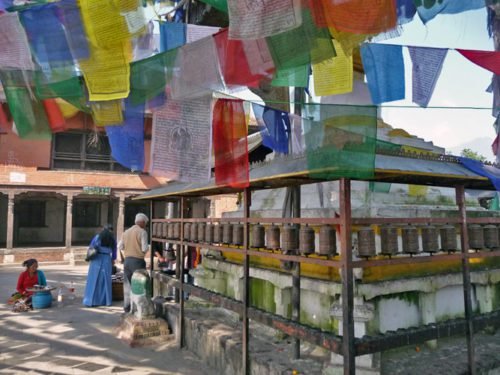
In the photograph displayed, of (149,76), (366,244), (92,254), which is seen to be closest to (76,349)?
(92,254)

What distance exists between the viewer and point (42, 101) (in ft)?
15.7

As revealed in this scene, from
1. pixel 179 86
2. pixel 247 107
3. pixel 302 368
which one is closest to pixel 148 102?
pixel 179 86

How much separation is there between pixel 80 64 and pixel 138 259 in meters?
4.52

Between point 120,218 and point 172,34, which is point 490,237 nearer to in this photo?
point 172,34

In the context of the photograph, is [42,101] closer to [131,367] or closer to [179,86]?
[179,86]

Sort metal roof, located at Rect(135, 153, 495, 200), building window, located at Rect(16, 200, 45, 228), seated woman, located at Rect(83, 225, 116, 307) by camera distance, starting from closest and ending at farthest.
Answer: metal roof, located at Rect(135, 153, 495, 200) → seated woman, located at Rect(83, 225, 116, 307) → building window, located at Rect(16, 200, 45, 228)

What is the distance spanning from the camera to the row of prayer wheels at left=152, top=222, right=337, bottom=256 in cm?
359

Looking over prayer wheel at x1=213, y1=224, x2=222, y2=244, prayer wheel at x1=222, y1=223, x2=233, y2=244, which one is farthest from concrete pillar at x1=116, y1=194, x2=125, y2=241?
prayer wheel at x1=222, y1=223, x2=233, y2=244

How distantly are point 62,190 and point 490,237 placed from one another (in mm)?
18215

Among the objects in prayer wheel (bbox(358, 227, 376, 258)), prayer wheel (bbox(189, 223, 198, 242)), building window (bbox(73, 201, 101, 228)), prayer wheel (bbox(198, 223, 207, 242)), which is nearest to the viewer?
prayer wheel (bbox(358, 227, 376, 258))

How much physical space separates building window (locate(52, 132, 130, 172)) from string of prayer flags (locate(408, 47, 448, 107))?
1704cm

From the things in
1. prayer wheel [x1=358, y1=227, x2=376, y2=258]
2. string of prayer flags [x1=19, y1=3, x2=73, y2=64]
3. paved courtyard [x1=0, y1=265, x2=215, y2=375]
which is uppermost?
string of prayer flags [x1=19, y1=3, x2=73, y2=64]

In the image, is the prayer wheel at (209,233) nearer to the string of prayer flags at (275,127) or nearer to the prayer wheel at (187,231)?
the prayer wheel at (187,231)

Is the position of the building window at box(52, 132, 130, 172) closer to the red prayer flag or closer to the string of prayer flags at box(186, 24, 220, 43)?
the red prayer flag
